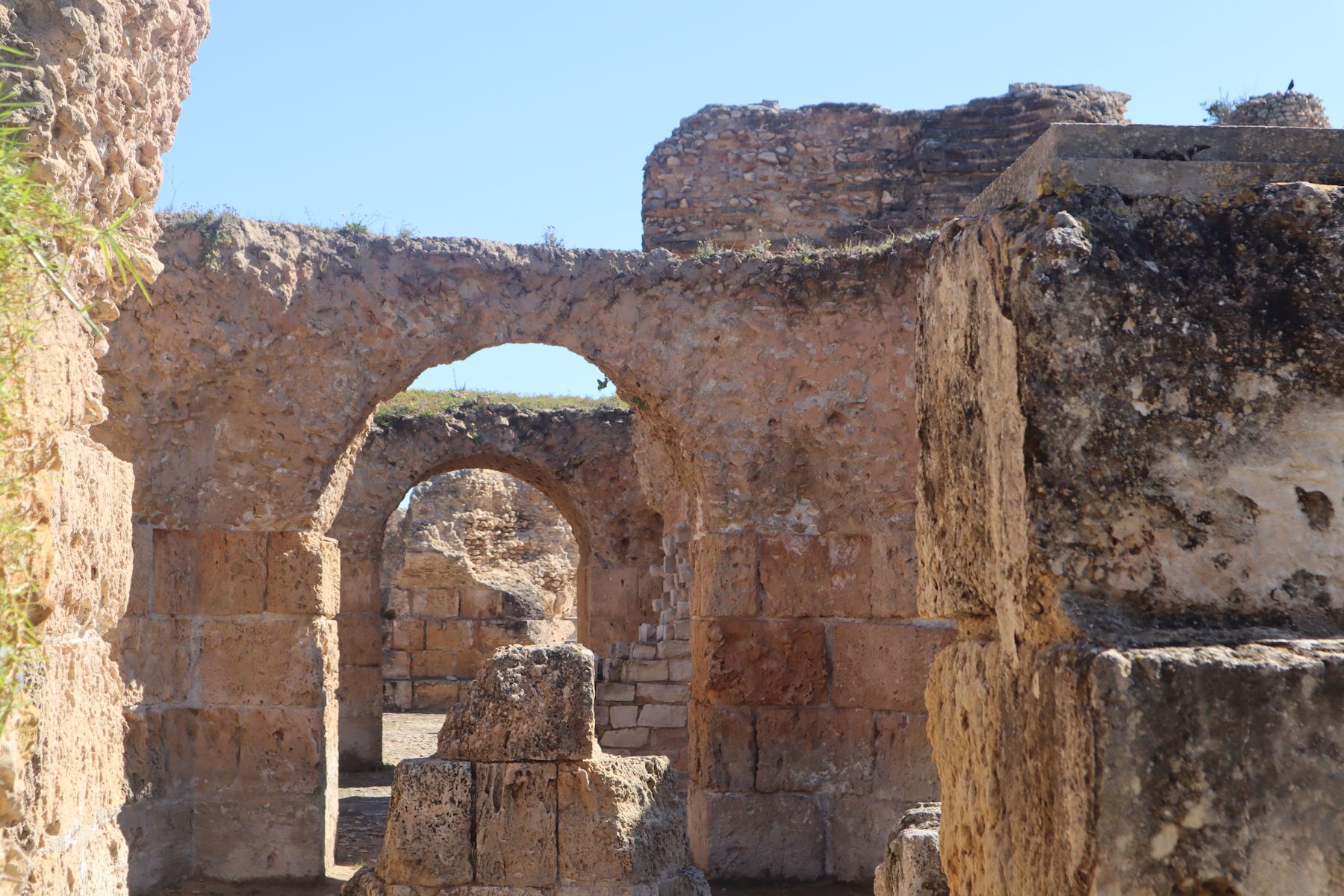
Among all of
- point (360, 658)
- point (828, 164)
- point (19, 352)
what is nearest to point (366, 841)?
point (360, 658)

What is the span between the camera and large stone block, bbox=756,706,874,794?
25.4 feet

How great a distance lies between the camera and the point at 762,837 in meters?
7.68

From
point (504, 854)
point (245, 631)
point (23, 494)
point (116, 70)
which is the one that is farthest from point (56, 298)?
point (245, 631)

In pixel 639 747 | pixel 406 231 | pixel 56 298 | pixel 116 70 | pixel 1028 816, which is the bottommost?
pixel 639 747

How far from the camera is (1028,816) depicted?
1711 millimetres

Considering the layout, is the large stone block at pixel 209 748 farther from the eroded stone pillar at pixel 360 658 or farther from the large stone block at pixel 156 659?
the eroded stone pillar at pixel 360 658

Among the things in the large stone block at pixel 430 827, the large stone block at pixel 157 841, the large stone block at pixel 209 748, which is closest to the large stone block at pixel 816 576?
the large stone block at pixel 430 827

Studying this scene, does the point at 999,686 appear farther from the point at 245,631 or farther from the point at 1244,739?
the point at 245,631

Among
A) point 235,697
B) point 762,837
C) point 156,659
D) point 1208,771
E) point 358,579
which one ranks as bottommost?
point 762,837

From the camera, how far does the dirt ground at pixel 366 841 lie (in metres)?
7.39

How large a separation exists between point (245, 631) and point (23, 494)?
18.7 feet

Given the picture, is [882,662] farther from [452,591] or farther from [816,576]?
[452,591]

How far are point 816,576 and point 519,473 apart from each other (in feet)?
23.3

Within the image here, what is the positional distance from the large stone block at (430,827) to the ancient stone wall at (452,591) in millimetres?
11577
